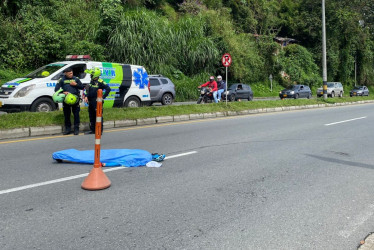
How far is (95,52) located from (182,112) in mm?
9409

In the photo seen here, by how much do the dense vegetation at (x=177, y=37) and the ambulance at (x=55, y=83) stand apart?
7.20 meters

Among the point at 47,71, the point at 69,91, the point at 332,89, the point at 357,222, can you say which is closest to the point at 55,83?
the point at 47,71

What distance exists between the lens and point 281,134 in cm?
953

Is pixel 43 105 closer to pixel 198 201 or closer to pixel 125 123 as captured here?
pixel 125 123

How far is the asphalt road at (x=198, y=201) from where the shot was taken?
311 cm

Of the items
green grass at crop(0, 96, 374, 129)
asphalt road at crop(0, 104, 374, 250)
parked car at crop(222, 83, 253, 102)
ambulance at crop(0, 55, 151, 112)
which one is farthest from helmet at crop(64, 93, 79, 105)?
parked car at crop(222, 83, 253, 102)

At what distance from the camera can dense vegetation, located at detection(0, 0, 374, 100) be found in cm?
1967

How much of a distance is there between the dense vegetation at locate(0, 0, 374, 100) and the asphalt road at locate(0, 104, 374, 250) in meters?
14.0

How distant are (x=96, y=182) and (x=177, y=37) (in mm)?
22433

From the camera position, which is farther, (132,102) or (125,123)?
(132,102)

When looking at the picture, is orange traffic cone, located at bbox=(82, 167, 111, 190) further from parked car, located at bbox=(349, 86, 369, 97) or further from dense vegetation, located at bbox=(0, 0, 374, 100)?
parked car, located at bbox=(349, 86, 369, 97)

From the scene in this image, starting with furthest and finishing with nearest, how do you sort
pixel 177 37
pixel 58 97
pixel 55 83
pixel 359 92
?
pixel 359 92, pixel 177 37, pixel 55 83, pixel 58 97

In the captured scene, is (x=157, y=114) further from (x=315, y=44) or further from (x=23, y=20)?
(x=315, y=44)

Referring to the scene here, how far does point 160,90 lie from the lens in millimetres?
17719
